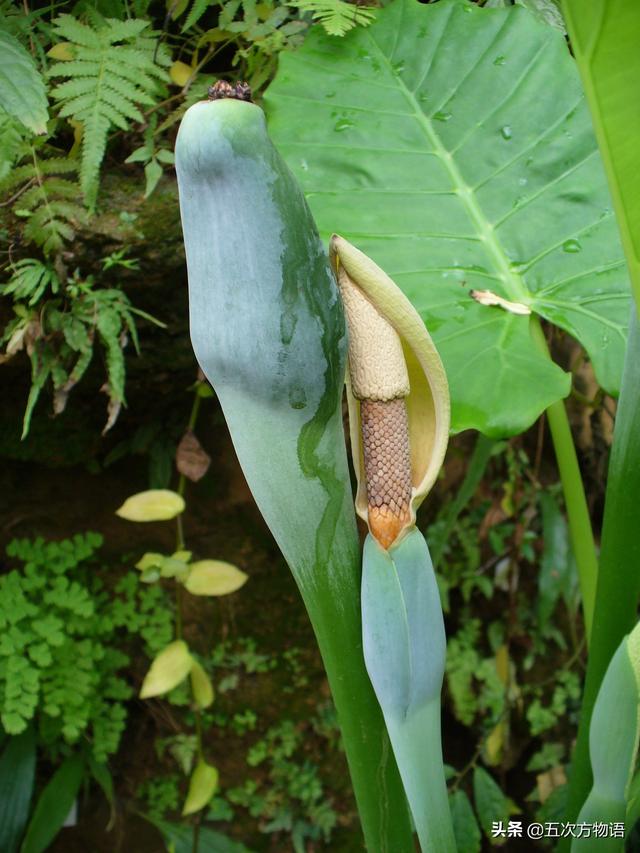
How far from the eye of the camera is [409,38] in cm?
94

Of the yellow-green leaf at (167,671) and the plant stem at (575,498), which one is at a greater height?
the plant stem at (575,498)

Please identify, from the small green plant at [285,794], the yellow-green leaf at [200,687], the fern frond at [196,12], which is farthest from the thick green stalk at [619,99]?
the small green plant at [285,794]

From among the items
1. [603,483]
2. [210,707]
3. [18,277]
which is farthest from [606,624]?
[603,483]

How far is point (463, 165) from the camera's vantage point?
901 millimetres

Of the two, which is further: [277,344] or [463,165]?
[463,165]

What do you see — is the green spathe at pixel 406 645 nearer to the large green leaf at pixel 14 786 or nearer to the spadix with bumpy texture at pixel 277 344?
the spadix with bumpy texture at pixel 277 344

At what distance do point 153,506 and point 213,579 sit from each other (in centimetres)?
13

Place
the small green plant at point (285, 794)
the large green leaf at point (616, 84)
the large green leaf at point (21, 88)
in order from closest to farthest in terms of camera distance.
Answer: the large green leaf at point (616, 84) → the large green leaf at point (21, 88) → the small green plant at point (285, 794)

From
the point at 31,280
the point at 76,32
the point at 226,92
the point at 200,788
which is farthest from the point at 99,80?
the point at 200,788

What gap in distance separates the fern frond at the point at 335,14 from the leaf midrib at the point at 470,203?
34 mm

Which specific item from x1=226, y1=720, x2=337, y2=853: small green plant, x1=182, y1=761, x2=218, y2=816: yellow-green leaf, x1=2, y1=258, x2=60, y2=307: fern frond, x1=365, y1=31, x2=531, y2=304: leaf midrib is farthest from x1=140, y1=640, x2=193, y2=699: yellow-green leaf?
x1=365, y1=31, x2=531, y2=304: leaf midrib

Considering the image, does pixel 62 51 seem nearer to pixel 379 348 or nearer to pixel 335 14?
pixel 335 14

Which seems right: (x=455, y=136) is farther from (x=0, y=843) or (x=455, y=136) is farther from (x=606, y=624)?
(x=0, y=843)

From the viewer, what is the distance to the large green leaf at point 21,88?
77 cm
